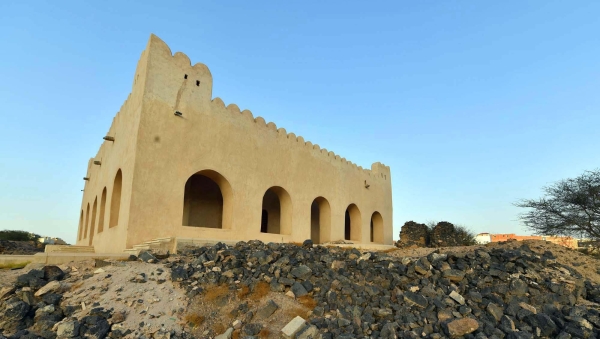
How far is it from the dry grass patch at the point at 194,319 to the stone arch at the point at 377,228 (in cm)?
1686

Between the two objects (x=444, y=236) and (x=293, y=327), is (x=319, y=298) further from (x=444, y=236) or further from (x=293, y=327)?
(x=444, y=236)

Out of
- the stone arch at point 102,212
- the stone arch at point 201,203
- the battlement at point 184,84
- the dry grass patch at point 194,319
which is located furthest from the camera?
the stone arch at point 201,203

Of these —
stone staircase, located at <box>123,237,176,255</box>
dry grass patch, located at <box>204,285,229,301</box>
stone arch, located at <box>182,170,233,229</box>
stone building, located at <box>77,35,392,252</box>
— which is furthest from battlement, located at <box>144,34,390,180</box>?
dry grass patch, located at <box>204,285,229,301</box>

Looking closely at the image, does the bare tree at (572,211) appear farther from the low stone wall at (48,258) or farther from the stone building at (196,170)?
the low stone wall at (48,258)

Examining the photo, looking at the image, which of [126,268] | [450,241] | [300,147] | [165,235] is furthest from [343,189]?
[126,268]

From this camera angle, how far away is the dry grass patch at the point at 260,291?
6.42 metres

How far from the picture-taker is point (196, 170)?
1226cm

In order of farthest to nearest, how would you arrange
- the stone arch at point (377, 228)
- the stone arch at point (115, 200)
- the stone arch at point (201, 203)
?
the stone arch at point (377, 228), the stone arch at point (201, 203), the stone arch at point (115, 200)

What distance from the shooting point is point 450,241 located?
752 inches

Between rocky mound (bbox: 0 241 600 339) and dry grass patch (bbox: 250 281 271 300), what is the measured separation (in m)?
0.02

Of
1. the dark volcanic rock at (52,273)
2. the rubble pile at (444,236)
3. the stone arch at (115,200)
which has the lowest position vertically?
the dark volcanic rock at (52,273)

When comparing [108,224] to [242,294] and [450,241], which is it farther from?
[450,241]

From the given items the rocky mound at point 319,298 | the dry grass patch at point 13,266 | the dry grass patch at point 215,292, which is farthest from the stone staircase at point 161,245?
the dry grass patch at point 215,292

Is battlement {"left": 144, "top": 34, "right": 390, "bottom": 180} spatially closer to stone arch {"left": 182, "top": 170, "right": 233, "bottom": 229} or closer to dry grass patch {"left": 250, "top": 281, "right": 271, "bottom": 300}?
stone arch {"left": 182, "top": 170, "right": 233, "bottom": 229}
